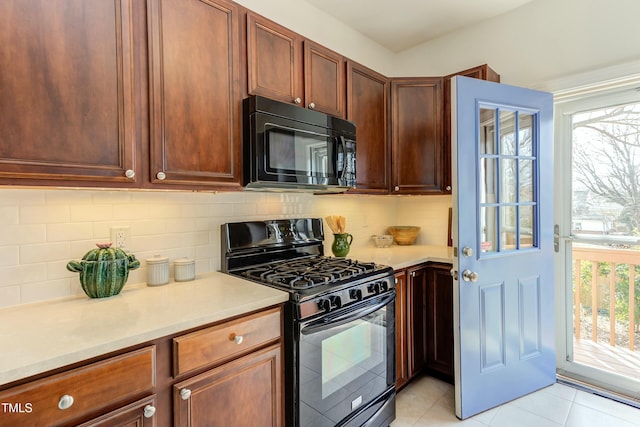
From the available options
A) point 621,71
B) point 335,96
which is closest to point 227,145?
point 335,96

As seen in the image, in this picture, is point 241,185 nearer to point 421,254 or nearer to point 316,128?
point 316,128

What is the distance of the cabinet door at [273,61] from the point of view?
1665 millimetres

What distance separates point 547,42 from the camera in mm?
2268

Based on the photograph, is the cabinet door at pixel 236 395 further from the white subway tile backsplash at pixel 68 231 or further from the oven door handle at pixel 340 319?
the white subway tile backsplash at pixel 68 231

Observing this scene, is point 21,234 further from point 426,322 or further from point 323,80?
point 426,322

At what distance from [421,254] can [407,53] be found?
6.36 ft

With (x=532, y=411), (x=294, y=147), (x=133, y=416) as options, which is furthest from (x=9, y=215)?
(x=532, y=411)

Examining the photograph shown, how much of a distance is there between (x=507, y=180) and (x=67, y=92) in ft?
7.68

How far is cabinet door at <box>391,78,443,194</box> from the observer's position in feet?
8.36

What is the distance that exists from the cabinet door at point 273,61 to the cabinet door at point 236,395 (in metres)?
1.28

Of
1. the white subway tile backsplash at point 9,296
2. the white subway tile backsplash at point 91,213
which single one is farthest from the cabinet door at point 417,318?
the white subway tile backsplash at point 9,296

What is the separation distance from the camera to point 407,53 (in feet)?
10.1

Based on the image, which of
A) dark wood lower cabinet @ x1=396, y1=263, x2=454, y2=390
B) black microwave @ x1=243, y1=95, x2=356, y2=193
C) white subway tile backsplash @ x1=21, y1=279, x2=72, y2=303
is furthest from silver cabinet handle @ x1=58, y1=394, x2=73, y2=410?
dark wood lower cabinet @ x1=396, y1=263, x2=454, y2=390

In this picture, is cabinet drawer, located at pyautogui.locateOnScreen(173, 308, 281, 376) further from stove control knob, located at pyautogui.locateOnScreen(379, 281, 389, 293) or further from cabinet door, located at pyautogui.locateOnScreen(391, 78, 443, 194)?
cabinet door, located at pyautogui.locateOnScreen(391, 78, 443, 194)
